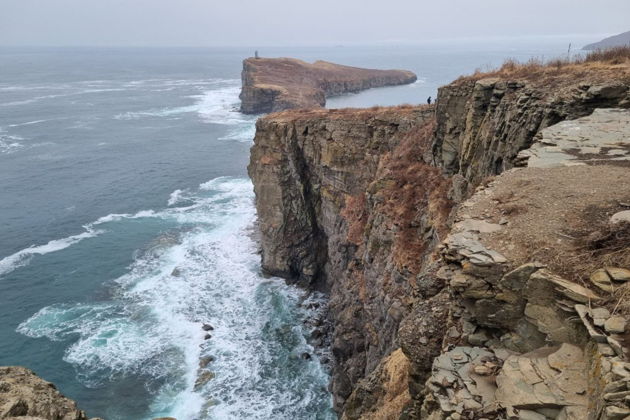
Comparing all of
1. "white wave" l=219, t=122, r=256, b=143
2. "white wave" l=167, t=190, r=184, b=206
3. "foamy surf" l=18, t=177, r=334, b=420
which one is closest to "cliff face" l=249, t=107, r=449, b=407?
"foamy surf" l=18, t=177, r=334, b=420

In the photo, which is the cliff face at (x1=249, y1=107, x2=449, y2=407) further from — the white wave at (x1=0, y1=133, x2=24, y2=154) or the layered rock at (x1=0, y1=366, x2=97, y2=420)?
the white wave at (x1=0, y1=133, x2=24, y2=154)

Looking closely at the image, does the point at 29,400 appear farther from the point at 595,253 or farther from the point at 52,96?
the point at 52,96

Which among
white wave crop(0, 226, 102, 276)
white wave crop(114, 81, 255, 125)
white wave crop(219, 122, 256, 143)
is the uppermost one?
white wave crop(114, 81, 255, 125)

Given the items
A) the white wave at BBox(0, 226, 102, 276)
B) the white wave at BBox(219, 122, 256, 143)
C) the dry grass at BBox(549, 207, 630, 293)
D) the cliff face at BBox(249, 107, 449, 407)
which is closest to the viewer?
the dry grass at BBox(549, 207, 630, 293)

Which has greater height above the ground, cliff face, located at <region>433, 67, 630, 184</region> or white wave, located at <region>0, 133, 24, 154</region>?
cliff face, located at <region>433, 67, 630, 184</region>

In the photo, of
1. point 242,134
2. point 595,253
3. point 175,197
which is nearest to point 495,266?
point 595,253
